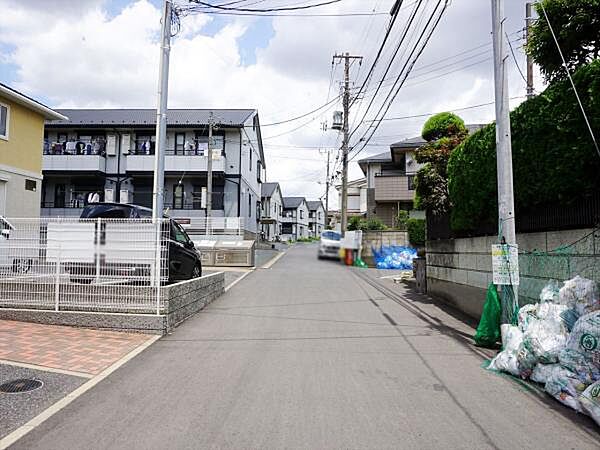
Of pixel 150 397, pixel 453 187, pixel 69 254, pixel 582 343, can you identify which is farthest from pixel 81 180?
pixel 582 343

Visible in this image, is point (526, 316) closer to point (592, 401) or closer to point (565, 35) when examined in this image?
point (592, 401)

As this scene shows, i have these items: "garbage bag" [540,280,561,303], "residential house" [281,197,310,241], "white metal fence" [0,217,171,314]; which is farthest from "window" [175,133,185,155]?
"residential house" [281,197,310,241]

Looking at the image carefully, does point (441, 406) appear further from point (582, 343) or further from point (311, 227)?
point (311, 227)

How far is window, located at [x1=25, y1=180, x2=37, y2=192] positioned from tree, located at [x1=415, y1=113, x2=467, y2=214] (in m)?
13.2

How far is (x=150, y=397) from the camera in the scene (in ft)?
14.4

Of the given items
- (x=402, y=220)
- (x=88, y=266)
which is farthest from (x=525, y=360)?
(x=402, y=220)

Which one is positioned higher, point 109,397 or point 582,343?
point 582,343

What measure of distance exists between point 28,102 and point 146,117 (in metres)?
13.3

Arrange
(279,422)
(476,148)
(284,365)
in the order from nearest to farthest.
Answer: (279,422) < (284,365) < (476,148)

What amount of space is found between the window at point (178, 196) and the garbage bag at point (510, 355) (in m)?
24.1

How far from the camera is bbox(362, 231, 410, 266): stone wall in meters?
20.5

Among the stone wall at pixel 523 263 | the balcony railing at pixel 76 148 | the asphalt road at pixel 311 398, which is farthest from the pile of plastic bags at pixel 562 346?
the balcony railing at pixel 76 148

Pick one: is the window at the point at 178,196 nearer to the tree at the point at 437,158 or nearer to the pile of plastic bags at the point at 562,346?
the tree at the point at 437,158

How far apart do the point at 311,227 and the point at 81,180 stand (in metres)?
51.2
